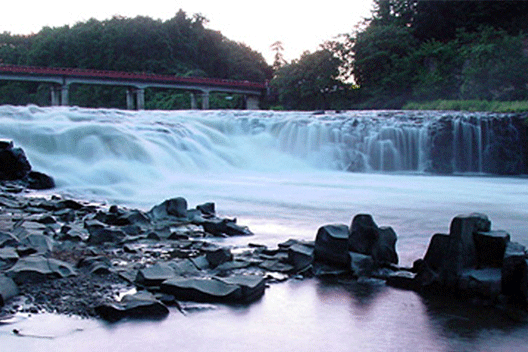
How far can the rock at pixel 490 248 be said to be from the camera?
3451 mm

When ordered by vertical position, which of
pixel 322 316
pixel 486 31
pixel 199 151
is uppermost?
pixel 486 31

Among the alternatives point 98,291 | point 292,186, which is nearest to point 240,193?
point 292,186

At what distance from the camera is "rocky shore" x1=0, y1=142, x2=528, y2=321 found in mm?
3242

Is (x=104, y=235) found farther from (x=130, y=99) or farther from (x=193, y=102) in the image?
(x=193, y=102)

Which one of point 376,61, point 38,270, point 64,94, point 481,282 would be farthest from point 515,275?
point 64,94

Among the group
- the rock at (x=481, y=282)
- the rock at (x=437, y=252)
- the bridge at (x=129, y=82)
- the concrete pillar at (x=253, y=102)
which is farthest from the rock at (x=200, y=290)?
the concrete pillar at (x=253, y=102)

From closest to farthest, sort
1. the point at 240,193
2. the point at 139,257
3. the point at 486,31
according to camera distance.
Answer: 1. the point at 139,257
2. the point at 240,193
3. the point at 486,31

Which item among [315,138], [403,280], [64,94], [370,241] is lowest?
[403,280]

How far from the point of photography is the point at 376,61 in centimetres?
4119

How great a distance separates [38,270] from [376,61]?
40.0 meters

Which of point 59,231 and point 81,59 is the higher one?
point 81,59

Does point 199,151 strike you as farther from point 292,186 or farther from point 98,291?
point 98,291

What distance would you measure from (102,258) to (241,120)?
15308 millimetres

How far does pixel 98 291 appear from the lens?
11.1ft
